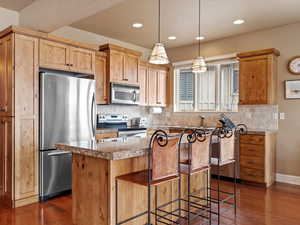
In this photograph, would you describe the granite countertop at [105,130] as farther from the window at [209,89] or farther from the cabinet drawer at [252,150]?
the cabinet drawer at [252,150]

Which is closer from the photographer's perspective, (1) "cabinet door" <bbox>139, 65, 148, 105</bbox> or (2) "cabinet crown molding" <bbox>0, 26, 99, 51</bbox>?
(2) "cabinet crown molding" <bbox>0, 26, 99, 51</bbox>

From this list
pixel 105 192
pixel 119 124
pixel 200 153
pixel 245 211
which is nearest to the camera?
pixel 105 192

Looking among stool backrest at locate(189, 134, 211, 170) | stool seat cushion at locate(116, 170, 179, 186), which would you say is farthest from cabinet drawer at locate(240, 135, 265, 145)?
stool seat cushion at locate(116, 170, 179, 186)

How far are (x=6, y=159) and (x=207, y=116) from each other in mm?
3885


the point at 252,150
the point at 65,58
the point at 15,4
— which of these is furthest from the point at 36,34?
the point at 252,150

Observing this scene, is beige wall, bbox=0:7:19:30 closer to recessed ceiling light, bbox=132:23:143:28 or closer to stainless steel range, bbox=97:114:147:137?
recessed ceiling light, bbox=132:23:143:28

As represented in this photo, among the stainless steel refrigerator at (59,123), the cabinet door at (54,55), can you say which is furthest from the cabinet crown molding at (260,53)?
the cabinet door at (54,55)

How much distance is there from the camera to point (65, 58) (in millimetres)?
3633

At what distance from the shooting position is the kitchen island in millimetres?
2045

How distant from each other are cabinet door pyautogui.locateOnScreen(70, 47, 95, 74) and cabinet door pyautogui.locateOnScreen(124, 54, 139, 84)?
978 millimetres

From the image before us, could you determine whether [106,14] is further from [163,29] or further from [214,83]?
[214,83]

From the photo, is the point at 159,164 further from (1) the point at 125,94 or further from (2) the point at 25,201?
(1) the point at 125,94

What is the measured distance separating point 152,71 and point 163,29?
4.02 feet

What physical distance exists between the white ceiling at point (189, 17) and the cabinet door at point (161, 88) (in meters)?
0.98
